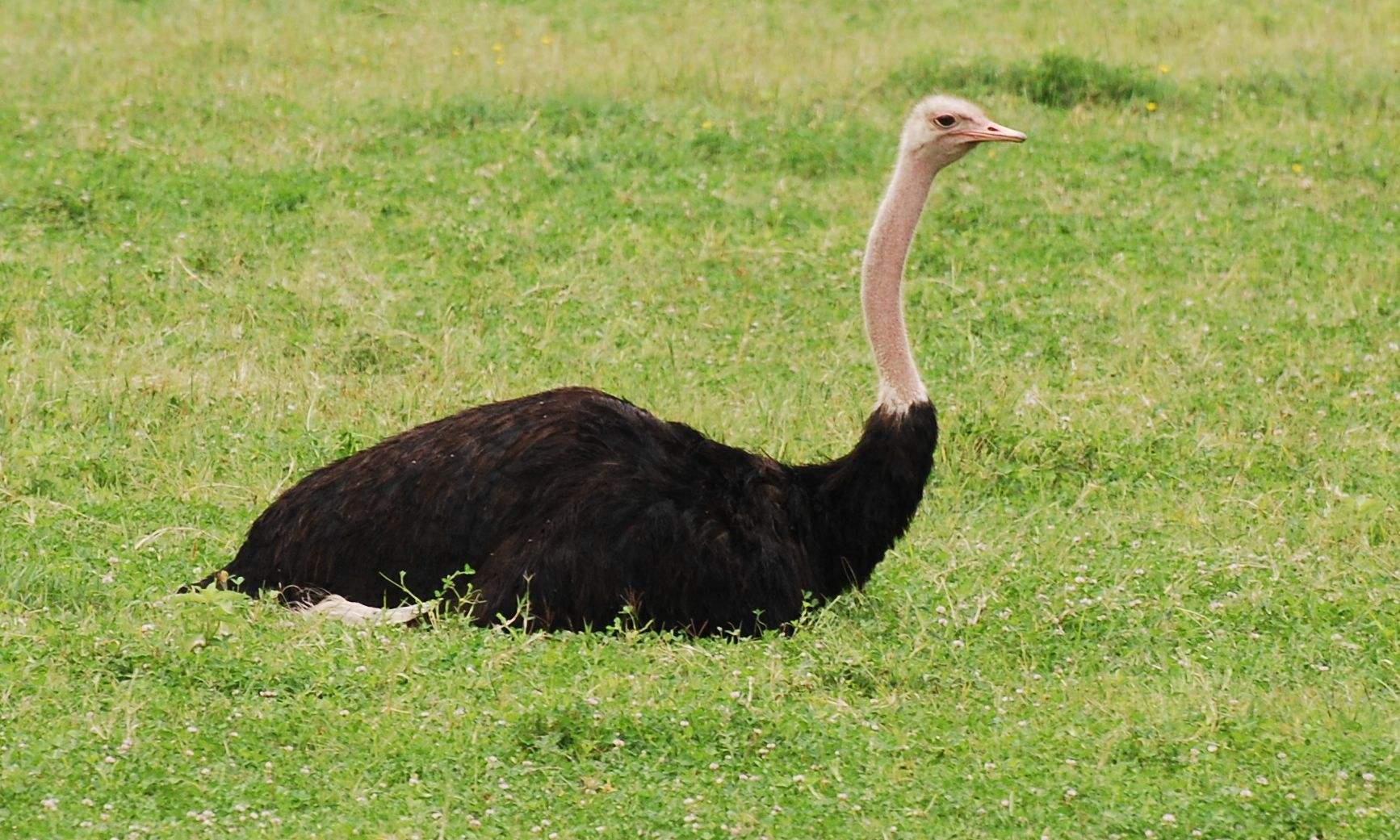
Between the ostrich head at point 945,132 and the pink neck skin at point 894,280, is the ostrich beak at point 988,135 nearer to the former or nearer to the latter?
the ostrich head at point 945,132

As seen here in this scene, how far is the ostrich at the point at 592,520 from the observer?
630cm

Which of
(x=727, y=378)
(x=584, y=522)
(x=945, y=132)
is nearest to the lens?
(x=584, y=522)

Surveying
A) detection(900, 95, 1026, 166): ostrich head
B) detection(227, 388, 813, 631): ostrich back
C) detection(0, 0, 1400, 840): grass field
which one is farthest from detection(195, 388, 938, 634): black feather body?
detection(900, 95, 1026, 166): ostrich head

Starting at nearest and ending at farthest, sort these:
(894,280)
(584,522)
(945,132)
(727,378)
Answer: (584,522)
(894,280)
(945,132)
(727,378)

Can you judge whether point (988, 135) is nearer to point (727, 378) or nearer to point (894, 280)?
point (894, 280)

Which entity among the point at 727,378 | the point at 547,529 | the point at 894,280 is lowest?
the point at 727,378

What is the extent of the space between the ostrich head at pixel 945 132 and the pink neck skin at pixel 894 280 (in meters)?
0.03

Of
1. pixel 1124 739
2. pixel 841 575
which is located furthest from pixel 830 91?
pixel 1124 739

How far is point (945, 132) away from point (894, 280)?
559 mm

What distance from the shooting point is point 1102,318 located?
10.1 meters

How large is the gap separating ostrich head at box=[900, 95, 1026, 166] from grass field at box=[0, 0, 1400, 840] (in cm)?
135

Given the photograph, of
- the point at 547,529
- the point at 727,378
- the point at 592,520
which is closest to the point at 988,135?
the point at 592,520

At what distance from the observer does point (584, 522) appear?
6305mm

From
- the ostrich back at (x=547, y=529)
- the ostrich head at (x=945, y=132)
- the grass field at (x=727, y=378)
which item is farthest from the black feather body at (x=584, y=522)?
the ostrich head at (x=945, y=132)
